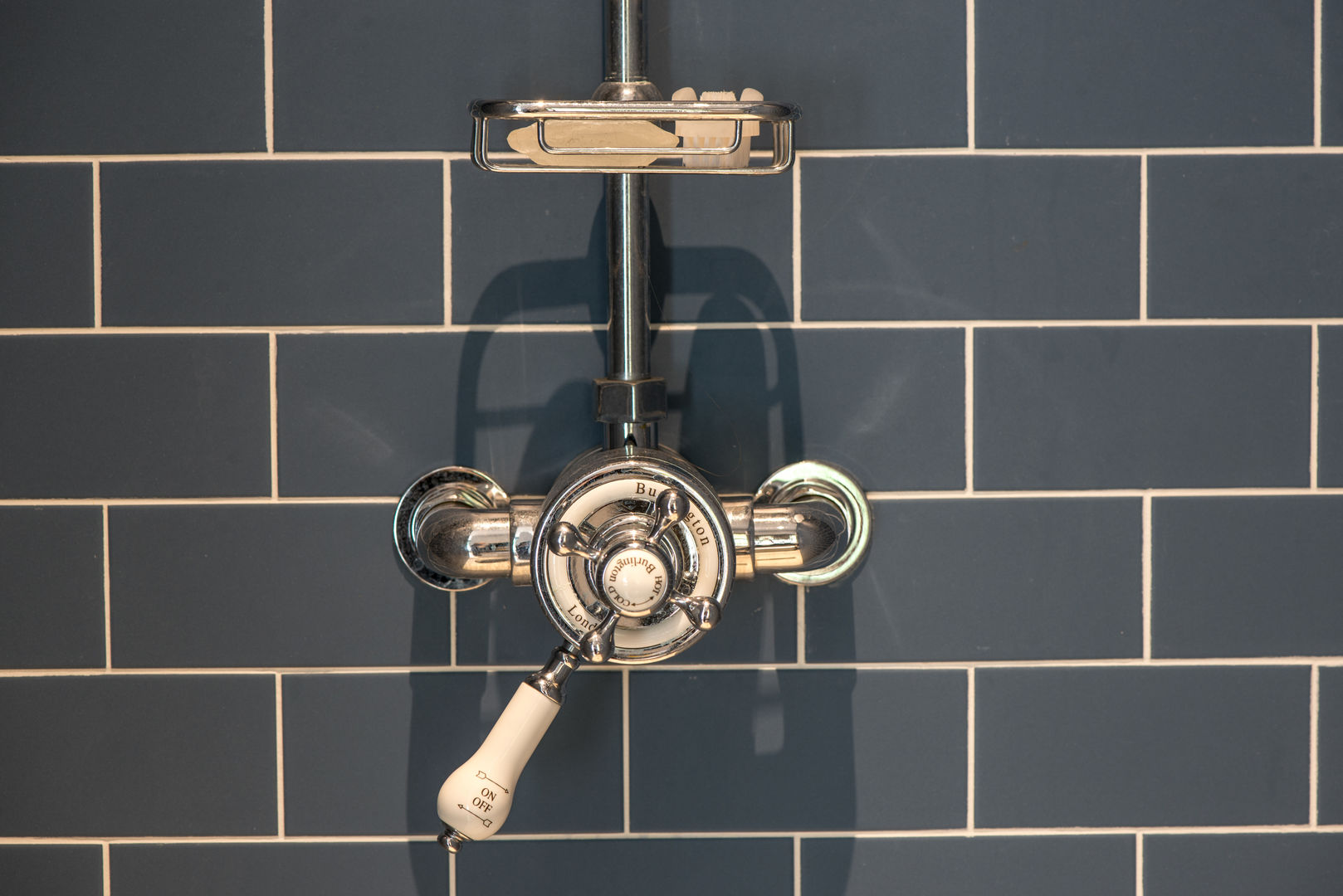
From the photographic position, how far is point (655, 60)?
0.65 m

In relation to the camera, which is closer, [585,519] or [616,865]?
[585,519]

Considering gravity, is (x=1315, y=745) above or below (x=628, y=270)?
below

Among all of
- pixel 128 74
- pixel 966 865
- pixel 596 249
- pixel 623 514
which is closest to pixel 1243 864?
pixel 966 865

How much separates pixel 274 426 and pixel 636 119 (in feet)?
1.14

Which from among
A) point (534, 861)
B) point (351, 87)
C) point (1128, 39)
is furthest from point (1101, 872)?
point (351, 87)

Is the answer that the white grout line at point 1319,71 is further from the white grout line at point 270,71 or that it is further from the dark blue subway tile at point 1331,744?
the white grout line at point 270,71

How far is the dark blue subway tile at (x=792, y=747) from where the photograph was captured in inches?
26.7

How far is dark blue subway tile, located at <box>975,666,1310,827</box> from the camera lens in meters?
0.68

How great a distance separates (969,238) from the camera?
2.16 ft

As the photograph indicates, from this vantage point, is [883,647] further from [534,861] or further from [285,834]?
[285,834]

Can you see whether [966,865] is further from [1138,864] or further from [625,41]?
[625,41]

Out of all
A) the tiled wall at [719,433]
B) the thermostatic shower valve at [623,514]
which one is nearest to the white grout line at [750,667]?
the tiled wall at [719,433]

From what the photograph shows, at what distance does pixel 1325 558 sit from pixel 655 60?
22.9 inches

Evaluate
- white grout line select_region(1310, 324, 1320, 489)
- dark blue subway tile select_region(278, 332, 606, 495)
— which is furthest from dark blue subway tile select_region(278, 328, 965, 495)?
white grout line select_region(1310, 324, 1320, 489)
